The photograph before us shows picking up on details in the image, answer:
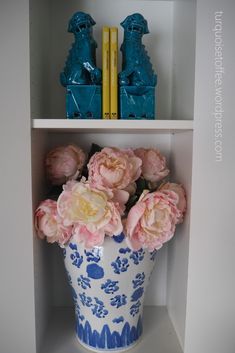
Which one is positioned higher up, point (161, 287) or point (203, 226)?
point (203, 226)

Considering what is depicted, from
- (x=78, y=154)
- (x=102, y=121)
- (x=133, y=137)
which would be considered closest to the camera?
(x=102, y=121)

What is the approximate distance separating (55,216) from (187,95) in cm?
48

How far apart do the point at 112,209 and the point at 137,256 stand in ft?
0.57

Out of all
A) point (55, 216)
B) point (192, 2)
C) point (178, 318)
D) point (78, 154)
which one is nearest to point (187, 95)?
point (192, 2)

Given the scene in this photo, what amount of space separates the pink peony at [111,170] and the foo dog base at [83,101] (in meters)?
0.13

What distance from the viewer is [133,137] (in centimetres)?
113

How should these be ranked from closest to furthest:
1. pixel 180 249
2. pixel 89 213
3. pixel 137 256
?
pixel 89 213 → pixel 137 256 → pixel 180 249

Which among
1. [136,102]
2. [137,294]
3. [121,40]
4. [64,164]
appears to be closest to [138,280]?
[137,294]

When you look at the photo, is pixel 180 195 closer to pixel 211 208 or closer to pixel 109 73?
pixel 211 208

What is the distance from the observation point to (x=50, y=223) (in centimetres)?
86

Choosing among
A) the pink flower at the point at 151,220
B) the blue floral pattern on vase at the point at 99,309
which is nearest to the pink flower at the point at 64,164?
the pink flower at the point at 151,220

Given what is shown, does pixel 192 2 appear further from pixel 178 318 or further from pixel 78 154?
pixel 178 318

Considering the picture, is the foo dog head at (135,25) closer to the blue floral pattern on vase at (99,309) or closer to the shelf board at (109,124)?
the shelf board at (109,124)

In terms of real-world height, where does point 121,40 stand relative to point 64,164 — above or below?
above
